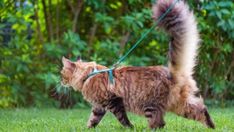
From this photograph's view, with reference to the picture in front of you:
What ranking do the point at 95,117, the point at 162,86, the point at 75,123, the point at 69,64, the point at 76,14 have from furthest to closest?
the point at 76,14, the point at 75,123, the point at 69,64, the point at 95,117, the point at 162,86

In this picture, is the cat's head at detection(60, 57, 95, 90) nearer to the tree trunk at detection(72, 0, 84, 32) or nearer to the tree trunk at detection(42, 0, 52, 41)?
the tree trunk at detection(72, 0, 84, 32)

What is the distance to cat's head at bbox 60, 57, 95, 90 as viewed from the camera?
7043mm

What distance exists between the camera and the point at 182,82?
6.49 m

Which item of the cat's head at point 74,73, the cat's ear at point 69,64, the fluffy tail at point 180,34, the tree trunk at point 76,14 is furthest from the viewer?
the tree trunk at point 76,14

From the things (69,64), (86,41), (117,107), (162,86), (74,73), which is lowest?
(117,107)

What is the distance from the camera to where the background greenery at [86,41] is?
34.8ft

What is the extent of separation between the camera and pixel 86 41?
39.1 feet

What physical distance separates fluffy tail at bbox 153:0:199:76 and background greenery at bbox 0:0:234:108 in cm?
360

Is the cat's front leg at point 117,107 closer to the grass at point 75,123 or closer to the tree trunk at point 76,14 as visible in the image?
the grass at point 75,123

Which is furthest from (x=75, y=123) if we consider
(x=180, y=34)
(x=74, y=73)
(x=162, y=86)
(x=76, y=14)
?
(x=76, y=14)

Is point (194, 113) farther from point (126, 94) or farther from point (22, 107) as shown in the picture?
point (22, 107)

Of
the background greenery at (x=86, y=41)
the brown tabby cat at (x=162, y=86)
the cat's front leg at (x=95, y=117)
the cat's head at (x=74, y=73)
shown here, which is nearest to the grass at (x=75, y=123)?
the cat's front leg at (x=95, y=117)

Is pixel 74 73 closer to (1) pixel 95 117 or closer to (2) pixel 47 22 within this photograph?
(1) pixel 95 117

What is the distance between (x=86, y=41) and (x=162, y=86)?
560 cm
